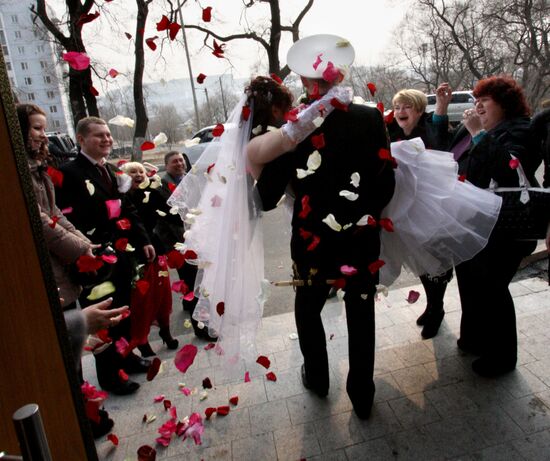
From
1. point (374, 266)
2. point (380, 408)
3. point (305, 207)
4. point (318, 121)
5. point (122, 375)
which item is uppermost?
point (318, 121)

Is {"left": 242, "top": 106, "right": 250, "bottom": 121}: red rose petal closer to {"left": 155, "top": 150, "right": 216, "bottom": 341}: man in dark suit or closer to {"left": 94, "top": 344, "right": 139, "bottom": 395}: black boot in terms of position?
{"left": 155, "top": 150, "right": 216, "bottom": 341}: man in dark suit

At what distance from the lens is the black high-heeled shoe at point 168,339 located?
3.46m


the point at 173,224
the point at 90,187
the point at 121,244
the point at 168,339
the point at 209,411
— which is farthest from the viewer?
the point at 173,224

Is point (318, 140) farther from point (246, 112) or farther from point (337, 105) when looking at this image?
point (246, 112)

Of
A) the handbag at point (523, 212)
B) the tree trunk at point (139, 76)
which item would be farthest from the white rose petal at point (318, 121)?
the tree trunk at point (139, 76)

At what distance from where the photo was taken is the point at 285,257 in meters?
6.24

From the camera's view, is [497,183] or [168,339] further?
[168,339]

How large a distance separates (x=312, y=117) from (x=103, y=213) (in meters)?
1.57

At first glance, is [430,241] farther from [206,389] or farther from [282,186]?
[206,389]

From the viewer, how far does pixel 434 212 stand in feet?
8.00

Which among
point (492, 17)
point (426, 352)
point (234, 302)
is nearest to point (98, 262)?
point (234, 302)

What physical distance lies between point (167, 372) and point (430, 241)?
6.78 ft

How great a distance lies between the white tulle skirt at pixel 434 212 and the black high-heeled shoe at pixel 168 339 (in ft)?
6.46

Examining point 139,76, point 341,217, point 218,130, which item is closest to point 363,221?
point 341,217
